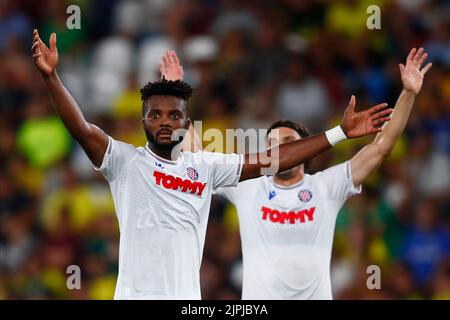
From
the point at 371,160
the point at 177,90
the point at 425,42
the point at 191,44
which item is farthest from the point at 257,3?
the point at 177,90

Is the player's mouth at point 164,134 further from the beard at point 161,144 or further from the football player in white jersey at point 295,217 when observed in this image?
the football player in white jersey at point 295,217

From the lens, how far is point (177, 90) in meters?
6.68

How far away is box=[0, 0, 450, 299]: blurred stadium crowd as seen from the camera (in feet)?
34.4

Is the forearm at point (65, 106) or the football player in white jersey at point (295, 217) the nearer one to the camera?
the forearm at point (65, 106)

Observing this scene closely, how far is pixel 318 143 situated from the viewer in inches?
262

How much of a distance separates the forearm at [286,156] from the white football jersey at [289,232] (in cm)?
100

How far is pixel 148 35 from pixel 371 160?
549 centimetres

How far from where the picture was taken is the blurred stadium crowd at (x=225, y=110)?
1048 cm

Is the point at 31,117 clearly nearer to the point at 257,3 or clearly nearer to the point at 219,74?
the point at 219,74

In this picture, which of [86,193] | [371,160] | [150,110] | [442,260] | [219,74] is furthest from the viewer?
[219,74]

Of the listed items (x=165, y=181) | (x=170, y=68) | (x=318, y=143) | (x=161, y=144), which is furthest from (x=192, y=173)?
(x=170, y=68)

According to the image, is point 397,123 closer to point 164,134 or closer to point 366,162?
point 366,162

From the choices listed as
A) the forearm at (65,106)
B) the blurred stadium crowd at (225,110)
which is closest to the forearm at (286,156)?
the forearm at (65,106)

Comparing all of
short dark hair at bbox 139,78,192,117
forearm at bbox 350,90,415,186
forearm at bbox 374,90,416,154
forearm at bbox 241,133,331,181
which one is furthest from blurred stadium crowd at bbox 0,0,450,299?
short dark hair at bbox 139,78,192,117
